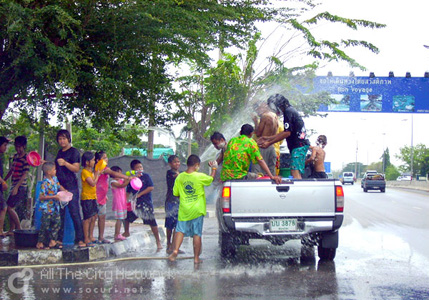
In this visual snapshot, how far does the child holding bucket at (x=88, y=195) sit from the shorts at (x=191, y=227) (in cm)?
149

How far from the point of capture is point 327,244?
25.1 ft

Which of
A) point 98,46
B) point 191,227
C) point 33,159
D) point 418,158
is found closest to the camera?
point 191,227

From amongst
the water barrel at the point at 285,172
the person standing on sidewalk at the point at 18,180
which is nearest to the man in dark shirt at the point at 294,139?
the water barrel at the point at 285,172

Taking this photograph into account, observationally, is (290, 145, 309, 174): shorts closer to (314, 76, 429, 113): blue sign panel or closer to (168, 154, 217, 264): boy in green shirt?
(168, 154, 217, 264): boy in green shirt

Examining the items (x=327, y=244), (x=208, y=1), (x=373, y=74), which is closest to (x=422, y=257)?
(x=327, y=244)

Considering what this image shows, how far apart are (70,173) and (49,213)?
2.19 ft

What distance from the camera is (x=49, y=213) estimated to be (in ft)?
26.0

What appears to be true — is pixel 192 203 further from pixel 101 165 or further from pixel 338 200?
pixel 338 200

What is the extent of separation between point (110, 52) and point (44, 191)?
7.80ft

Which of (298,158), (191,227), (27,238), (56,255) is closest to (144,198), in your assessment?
(191,227)

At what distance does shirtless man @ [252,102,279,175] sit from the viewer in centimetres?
878

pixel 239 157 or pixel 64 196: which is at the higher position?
pixel 239 157

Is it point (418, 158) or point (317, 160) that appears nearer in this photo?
point (317, 160)

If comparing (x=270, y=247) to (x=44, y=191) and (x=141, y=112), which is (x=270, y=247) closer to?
(x=141, y=112)
